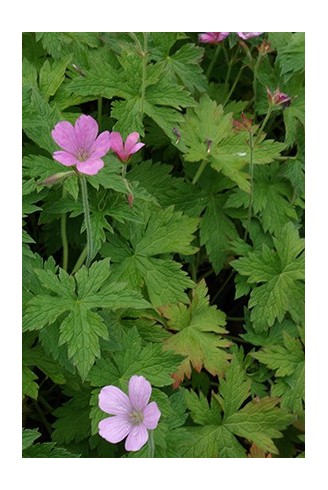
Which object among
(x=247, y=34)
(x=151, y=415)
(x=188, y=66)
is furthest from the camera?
(x=188, y=66)

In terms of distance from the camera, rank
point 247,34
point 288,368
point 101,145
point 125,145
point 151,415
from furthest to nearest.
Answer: point 247,34 → point 288,368 → point 125,145 → point 101,145 → point 151,415

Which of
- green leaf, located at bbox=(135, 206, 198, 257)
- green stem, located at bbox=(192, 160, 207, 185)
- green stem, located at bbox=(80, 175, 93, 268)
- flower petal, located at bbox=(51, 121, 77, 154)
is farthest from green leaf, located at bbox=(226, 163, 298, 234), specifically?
flower petal, located at bbox=(51, 121, 77, 154)

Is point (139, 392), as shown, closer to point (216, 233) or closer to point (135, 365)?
point (135, 365)

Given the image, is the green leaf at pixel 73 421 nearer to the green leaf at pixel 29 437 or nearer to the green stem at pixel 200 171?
the green leaf at pixel 29 437

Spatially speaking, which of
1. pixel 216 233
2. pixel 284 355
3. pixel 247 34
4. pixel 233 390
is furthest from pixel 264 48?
pixel 233 390

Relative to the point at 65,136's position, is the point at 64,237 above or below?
below

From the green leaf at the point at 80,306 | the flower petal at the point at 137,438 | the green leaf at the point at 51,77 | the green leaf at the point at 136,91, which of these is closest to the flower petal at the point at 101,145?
the green leaf at the point at 80,306

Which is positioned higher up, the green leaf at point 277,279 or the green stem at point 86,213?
the green stem at point 86,213
